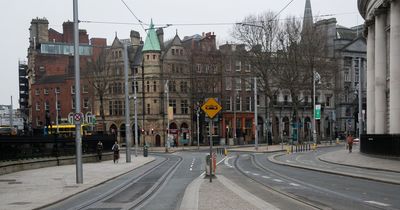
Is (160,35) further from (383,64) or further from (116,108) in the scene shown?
(383,64)

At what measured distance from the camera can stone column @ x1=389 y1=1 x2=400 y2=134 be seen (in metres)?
36.1

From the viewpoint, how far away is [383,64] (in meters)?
40.8

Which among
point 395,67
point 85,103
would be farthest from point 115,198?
point 85,103

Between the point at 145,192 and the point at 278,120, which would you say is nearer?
the point at 145,192

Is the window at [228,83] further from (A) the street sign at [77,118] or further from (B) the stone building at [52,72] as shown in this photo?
(A) the street sign at [77,118]

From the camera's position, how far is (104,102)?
87125 mm

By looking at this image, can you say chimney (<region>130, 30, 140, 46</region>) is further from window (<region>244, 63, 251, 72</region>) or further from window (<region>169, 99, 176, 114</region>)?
window (<region>244, 63, 251, 72</region>)

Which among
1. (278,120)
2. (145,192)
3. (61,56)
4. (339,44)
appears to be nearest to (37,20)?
(61,56)

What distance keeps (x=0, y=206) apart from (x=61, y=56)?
306 ft

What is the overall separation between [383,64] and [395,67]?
424 centimetres

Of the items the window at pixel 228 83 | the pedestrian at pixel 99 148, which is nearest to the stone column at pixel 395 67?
the pedestrian at pixel 99 148

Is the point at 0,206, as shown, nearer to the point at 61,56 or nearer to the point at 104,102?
the point at 104,102

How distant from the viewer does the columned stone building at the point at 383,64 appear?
36.6 meters

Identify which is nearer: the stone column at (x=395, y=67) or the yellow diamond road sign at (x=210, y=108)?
the yellow diamond road sign at (x=210, y=108)
